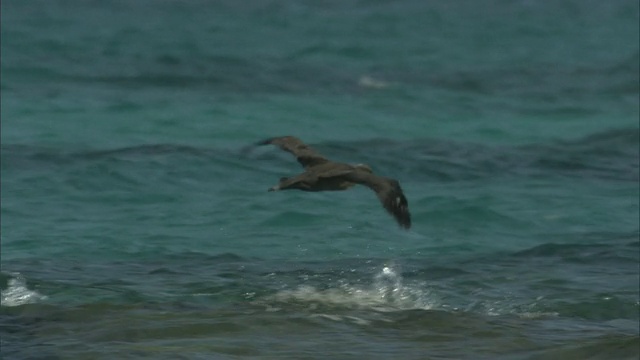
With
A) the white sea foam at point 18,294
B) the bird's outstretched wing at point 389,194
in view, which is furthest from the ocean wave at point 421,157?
the bird's outstretched wing at point 389,194

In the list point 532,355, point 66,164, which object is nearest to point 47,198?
point 66,164

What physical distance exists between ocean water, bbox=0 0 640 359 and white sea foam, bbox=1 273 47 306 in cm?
5

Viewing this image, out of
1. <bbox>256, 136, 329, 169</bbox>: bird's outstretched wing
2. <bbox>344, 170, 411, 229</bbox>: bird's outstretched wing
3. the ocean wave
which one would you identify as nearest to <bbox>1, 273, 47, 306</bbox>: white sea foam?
<bbox>256, 136, 329, 169</bbox>: bird's outstretched wing

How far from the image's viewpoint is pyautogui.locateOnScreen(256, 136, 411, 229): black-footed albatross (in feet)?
30.0

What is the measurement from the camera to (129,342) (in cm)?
947

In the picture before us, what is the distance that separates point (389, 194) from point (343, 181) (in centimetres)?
49

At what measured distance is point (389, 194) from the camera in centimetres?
922

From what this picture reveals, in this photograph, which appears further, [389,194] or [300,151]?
[300,151]

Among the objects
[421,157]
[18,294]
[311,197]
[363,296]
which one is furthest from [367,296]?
[421,157]

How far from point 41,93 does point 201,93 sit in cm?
199

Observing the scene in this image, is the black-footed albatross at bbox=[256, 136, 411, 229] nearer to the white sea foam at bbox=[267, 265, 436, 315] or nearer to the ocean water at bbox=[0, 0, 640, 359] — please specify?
the ocean water at bbox=[0, 0, 640, 359]

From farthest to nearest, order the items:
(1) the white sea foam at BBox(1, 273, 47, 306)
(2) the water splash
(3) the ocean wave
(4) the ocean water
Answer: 1. (3) the ocean wave
2. (2) the water splash
3. (1) the white sea foam at BBox(1, 273, 47, 306)
4. (4) the ocean water

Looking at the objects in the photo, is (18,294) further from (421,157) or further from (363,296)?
(421,157)

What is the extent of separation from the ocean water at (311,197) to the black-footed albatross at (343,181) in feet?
2.86
